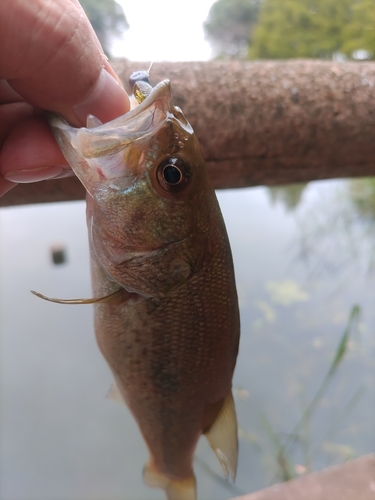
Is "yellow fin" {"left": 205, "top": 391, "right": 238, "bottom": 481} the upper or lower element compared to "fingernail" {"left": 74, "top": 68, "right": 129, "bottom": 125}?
lower

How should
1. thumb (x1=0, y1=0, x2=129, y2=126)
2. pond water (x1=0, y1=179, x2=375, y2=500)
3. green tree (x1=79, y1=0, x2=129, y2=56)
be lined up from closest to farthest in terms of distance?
thumb (x1=0, y1=0, x2=129, y2=126), pond water (x1=0, y1=179, x2=375, y2=500), green tree (x1=79, y1=0, x2=129, y2=56)

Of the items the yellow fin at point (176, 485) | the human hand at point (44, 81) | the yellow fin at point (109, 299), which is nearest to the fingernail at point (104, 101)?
the human hand at point (44, 81)

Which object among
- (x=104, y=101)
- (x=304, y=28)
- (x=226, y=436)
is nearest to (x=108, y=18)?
(x=104, y=101)

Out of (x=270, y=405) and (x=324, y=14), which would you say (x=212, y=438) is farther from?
(x=324, y=14)

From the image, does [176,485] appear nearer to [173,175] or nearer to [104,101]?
[173,175]

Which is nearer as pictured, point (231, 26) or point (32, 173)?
point (32, 173)

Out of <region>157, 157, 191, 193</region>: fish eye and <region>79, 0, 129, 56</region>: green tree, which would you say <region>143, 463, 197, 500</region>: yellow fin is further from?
<region>79, 0, 129, 56</region>: green tree

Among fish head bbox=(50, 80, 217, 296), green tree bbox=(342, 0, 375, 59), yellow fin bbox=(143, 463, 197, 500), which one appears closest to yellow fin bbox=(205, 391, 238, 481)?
yellow fin bbox=(143, 463, 197, 500)
